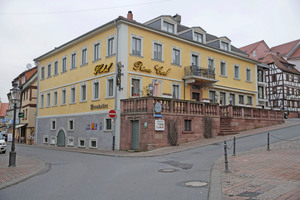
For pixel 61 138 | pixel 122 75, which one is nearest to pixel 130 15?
pixel 122 75

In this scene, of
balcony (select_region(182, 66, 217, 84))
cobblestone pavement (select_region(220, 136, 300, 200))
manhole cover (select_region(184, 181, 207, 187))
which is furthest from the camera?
balcony (select_region(182, 66, 217, 84))

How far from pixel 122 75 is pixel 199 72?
333 inches

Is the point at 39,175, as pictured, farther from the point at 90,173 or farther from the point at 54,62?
the point at 54,62

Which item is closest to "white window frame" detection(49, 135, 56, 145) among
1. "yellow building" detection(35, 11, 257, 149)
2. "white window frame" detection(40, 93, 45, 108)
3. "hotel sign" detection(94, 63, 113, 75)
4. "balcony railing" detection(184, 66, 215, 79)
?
"yellow building" detection(35, 11, 257, 149)

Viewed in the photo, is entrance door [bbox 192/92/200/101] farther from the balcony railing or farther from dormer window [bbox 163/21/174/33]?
dormer window [bbox 163/21/174/33]

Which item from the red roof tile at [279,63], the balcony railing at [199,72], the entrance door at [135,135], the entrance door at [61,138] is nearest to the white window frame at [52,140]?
the entrance door at [61,138]

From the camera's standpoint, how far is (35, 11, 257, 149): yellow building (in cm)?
2302

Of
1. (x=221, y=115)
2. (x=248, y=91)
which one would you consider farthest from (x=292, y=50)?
(x=221, y=115)

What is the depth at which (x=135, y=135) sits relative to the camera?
65.8 feet

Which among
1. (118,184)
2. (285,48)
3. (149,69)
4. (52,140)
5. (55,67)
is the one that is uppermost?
(285,48)

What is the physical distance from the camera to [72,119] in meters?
28.2

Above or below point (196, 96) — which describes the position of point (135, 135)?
below

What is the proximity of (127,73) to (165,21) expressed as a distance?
705cm

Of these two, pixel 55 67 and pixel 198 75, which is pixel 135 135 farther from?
pixel 55 67
